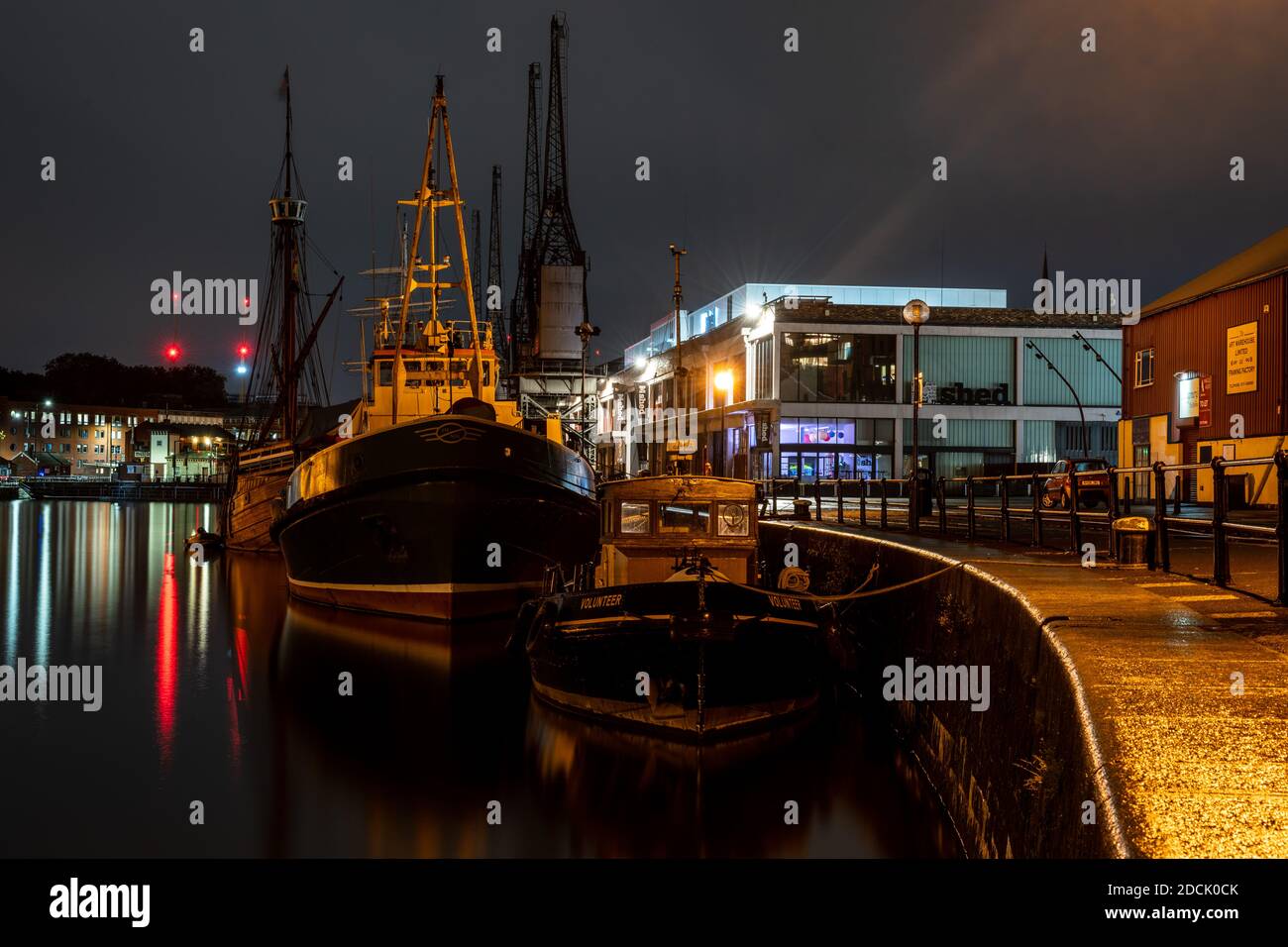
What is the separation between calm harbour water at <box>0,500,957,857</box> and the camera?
1011cm

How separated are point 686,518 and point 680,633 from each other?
3205mm

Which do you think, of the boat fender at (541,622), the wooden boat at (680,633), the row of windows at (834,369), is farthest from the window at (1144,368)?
the boat fender at (541,622)

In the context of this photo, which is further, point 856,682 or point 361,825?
point 856,682

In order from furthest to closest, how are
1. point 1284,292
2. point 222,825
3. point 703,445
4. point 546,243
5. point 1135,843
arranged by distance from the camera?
point 546,243
point 703,445
point 1284,292
point 222,825
point 1135,843

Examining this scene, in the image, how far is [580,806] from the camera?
10930 millimetres

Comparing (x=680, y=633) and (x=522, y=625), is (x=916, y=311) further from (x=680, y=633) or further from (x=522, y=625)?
(x=680, y=633)

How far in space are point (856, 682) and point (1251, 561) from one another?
18.0ft

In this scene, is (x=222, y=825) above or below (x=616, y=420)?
below

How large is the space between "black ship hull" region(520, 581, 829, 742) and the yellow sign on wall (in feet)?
65.7

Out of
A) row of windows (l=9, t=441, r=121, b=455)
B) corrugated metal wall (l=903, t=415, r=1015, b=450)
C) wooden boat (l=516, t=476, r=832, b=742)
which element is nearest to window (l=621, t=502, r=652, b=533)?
wooden boat (l=516, t=476, r=832, b=742)

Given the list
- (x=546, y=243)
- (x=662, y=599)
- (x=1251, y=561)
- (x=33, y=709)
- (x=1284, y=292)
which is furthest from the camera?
(x=546, y=243)

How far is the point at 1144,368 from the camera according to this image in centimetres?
3309

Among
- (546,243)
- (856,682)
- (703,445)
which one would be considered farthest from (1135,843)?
(546,243)
